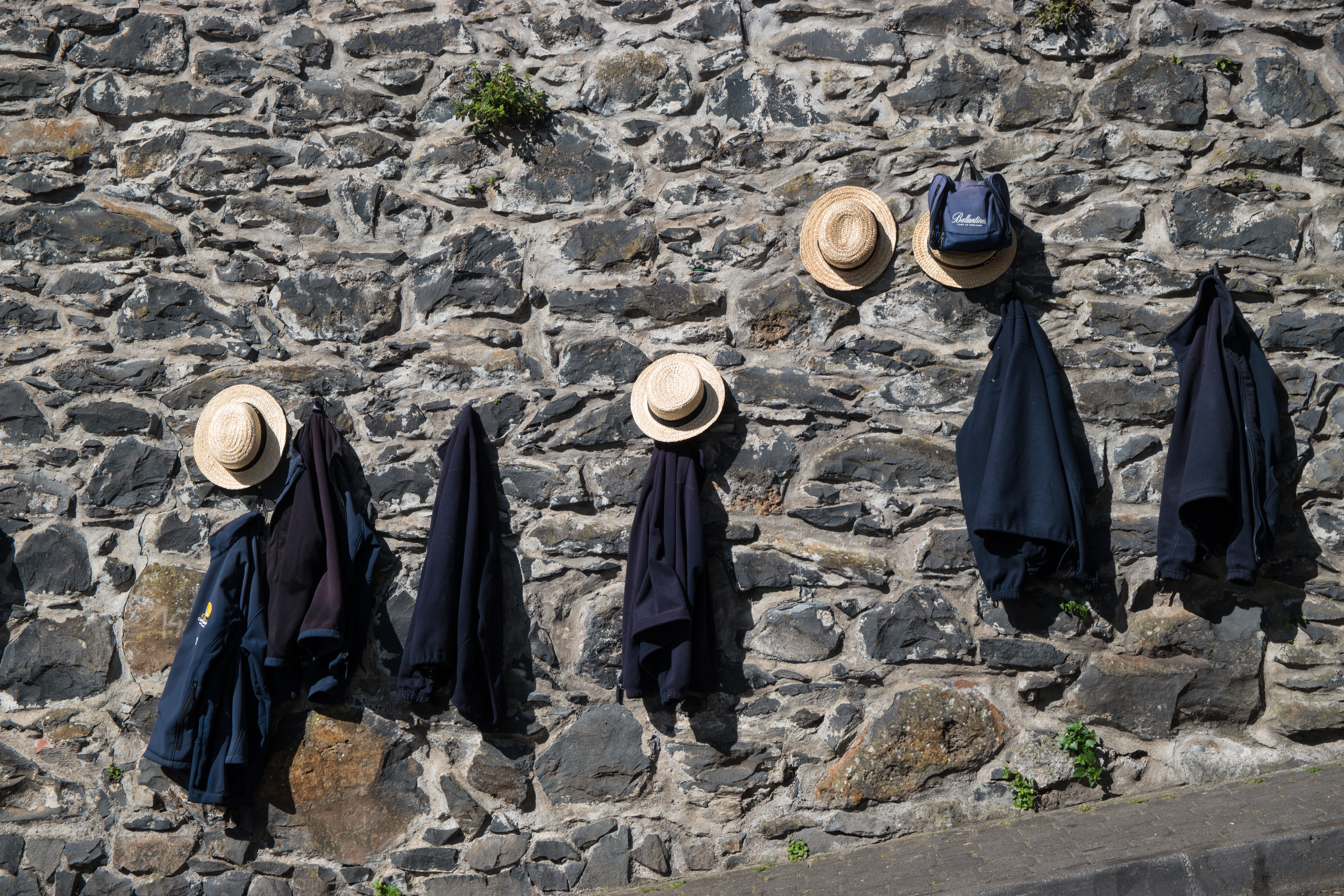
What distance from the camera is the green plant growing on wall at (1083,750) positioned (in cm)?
267

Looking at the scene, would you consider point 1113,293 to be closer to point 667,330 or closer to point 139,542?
point 667,330

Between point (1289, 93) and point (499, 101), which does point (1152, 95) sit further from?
point (499, 101)

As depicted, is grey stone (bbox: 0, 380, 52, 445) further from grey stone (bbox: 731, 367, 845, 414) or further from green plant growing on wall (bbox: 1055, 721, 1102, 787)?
green plant growing on wall (bbox: 1055, 721, 1102, 787)

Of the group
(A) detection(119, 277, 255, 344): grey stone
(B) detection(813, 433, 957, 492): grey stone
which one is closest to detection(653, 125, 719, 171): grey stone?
(B) detection(813, 433, 957, 492): grey stone

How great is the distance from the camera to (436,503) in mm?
2742

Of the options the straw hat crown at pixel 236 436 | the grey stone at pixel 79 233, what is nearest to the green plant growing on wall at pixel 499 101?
the grey stone at pixel 79 233

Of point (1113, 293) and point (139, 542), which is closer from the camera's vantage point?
point (1113, 293)

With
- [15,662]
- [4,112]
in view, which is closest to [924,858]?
[15,662]

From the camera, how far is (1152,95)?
2787 mm

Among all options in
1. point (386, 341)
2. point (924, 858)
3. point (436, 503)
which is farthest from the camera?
point (386, 341)

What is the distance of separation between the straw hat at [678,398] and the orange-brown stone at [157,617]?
1.68m

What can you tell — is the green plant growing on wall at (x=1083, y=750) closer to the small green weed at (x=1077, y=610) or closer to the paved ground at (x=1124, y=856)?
the paved ground at (x=1124, y=856)

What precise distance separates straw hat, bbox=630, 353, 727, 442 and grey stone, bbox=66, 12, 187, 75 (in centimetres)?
214

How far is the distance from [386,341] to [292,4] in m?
1.33
